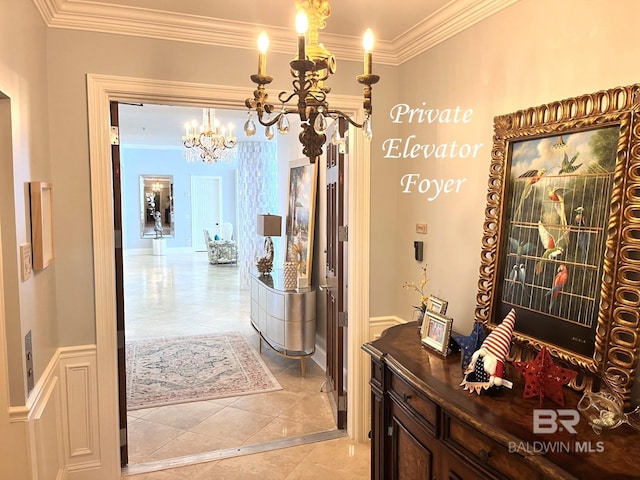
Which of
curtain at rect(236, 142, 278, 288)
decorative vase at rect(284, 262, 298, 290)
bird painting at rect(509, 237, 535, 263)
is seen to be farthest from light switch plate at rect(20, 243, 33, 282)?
curtain at rect(236, 142, 278, 288)

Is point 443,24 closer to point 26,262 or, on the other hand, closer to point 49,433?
point 26,262

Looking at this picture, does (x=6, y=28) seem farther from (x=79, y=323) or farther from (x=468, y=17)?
(x=468, y=17)

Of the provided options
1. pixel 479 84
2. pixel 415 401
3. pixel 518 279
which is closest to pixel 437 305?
pixel 518 279

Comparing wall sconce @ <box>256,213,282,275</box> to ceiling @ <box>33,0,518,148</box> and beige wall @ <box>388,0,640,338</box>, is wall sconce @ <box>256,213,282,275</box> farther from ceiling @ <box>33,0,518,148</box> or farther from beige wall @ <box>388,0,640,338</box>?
ceiling @ <box>33,0,518,148</box>

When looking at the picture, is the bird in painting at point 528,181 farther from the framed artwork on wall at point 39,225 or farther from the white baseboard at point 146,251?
the white baseboard at point 146,251

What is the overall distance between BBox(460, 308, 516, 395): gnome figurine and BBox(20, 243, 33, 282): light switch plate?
73.4 inches

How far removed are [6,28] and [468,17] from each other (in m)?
2.18

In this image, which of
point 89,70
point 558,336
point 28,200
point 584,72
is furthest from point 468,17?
point 28,200

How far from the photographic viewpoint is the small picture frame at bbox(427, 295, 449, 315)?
7.48 feet

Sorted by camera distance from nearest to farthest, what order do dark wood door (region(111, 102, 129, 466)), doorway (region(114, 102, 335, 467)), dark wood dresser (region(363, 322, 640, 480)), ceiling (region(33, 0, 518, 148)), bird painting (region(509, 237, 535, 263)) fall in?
1. dark wood dresser (region(363, 322, 640, 480))
2. bird painting (region(509, 237, 535, 263))
3. ceiling (region(33, 0, 518, 148))
4. dark wood door (region(111, 102, 129, 466))
5. doorway (region(114, 102, 335, 467))

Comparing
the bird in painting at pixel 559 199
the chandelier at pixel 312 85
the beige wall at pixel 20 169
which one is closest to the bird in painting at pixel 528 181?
the bird in painting at pixel 559 199

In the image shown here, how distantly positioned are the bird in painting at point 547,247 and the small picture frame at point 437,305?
1.55ft

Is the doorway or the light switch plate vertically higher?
the light switch plate

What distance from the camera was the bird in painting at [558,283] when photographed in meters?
1.86
